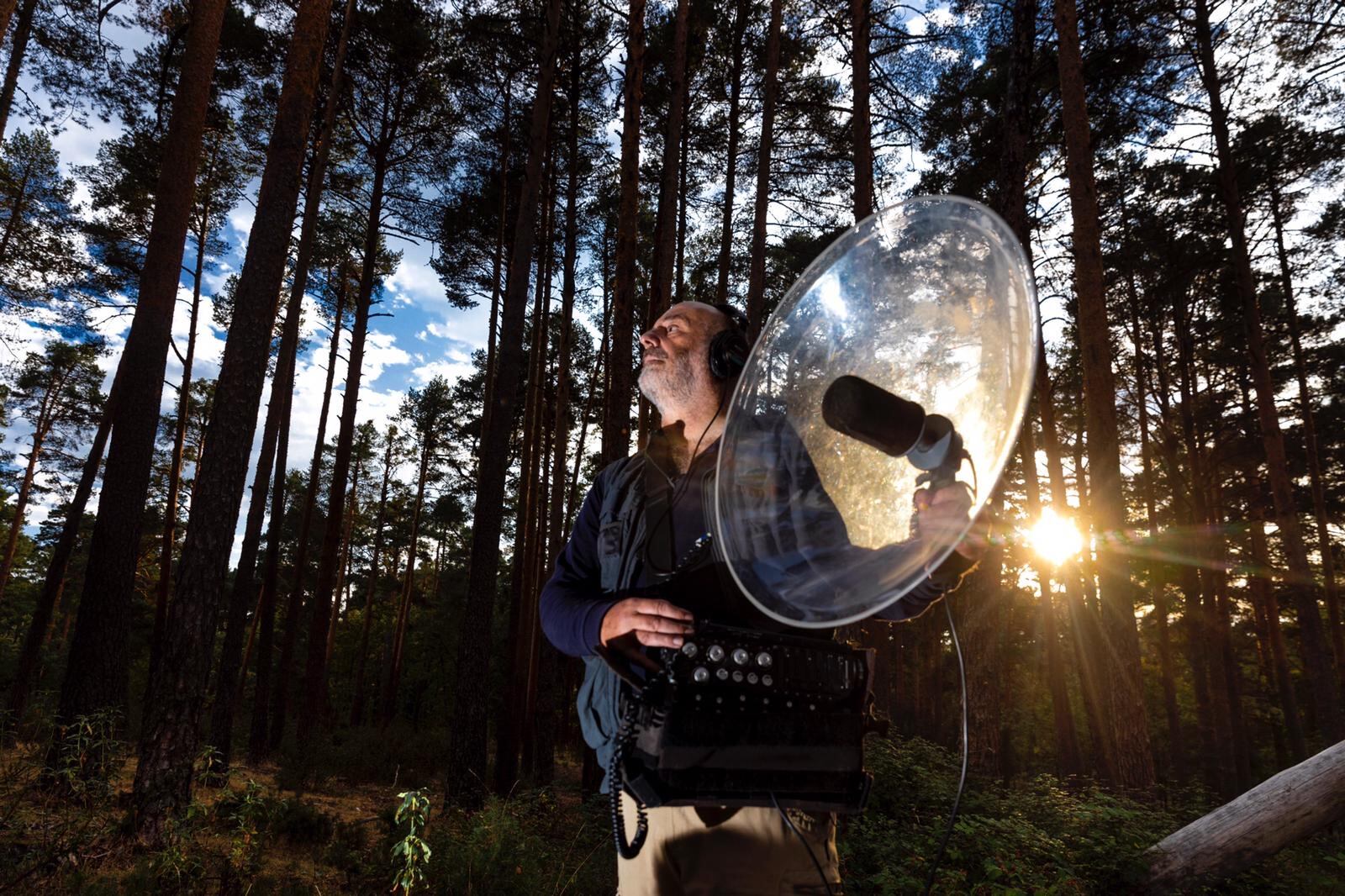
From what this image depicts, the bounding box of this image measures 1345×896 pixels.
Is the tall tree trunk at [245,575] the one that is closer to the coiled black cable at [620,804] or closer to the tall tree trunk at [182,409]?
the tall tree trunk at [182,409]

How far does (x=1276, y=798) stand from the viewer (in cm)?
385

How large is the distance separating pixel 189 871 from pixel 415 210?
44.9 feet

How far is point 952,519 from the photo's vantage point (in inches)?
38.1

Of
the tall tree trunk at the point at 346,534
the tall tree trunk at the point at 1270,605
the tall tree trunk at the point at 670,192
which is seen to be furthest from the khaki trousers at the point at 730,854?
the tall tree trunk at the point at 346,534

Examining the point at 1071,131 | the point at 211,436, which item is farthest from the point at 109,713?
the point at 1071,131

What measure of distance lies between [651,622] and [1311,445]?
1871 centimetres

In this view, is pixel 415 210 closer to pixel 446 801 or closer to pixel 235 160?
pixel 235 160

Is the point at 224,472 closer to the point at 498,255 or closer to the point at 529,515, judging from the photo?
the point at 529,515

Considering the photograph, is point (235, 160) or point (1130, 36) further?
point (235, 160)

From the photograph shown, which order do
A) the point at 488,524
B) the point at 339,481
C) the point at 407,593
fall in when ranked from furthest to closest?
the point at 407,593 → the point at 339,481 → the point at 488,524

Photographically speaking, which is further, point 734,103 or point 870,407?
point 734,103

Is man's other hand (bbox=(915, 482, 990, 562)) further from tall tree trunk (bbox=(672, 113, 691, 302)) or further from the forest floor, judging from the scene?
tall tree trunk (bbox=(672, 113, 691, 302))

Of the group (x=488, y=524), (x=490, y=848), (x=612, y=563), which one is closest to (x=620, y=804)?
(x=612, y=563)

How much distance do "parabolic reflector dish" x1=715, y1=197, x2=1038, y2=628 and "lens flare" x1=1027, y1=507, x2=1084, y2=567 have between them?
6.49m
